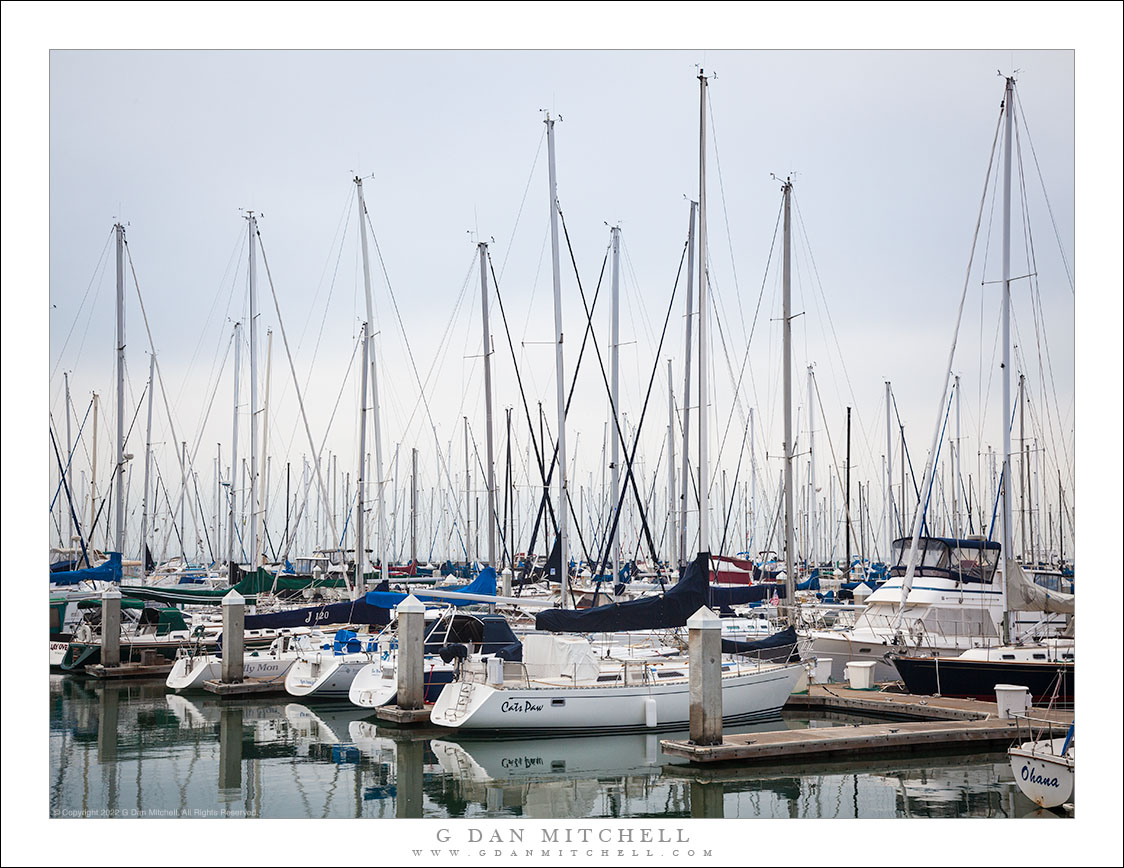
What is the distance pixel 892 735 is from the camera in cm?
1769

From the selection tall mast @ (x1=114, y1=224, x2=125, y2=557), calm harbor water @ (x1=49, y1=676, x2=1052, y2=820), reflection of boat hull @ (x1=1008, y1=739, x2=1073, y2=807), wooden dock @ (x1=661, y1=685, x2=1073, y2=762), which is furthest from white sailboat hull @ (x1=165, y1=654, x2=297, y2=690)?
reflection of boat hull @ (x1=1008, y1=739, x2=1073, y2=807)

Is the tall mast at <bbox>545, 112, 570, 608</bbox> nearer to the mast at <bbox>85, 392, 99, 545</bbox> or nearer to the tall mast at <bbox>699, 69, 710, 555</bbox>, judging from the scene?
the tall mast at <bbox>699, 69, 710, 555</bbox>

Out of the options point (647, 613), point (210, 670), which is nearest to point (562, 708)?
point (647, 613)

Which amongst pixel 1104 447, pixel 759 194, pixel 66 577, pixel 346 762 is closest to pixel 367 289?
pixel 66 577

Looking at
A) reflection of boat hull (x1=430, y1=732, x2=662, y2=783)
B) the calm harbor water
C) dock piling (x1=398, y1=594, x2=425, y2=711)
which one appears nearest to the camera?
the calm harbor water

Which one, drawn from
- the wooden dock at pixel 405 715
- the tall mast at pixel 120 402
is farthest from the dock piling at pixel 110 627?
the wooden dock at pixel 405 715

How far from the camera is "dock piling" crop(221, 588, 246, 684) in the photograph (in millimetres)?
25141

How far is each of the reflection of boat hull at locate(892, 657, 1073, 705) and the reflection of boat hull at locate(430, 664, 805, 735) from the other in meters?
5.03

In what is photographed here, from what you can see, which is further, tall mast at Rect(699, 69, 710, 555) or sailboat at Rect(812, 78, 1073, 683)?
sailboat at Rect(812, 78, 1073, 683)

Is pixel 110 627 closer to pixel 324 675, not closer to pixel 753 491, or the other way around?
pixel 324 675

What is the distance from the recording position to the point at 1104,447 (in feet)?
33.3

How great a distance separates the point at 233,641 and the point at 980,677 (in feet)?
50.4

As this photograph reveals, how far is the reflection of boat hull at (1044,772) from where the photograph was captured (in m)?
12.9

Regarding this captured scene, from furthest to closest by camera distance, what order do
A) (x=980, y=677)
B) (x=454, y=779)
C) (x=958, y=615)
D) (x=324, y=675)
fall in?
(x=958, y=615), (x=324, y=675), (x=980, y=677), (x=454, y=779)
